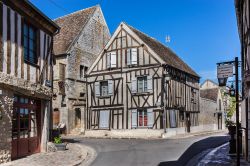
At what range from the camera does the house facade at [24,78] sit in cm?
1041

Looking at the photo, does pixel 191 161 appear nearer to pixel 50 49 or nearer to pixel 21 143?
pixel 21 143

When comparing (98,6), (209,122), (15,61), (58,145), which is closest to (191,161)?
(58,145)

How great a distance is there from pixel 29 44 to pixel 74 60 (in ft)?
44.4

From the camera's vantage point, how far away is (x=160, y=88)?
2255 cm

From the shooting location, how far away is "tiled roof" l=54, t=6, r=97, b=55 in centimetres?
2583

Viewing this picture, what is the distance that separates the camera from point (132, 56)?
78.2ft

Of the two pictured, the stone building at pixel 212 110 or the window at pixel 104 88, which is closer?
the window at pixel 104 88

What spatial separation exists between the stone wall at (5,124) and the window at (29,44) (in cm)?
187

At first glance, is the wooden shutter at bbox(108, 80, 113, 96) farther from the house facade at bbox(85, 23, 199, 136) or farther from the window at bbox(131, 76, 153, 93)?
the window at bbox(131, 76, 153, 93)

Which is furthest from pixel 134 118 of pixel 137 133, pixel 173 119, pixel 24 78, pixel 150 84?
pixel 24 78

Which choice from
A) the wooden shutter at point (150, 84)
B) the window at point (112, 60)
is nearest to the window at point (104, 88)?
the window at point (112, 60)

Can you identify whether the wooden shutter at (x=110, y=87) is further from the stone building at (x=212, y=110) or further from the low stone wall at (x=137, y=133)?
the stone building at (x=212, y=110)

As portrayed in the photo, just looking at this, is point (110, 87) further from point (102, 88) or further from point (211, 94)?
point (211, 94)

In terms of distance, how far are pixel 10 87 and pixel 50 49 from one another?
375 centimetres
